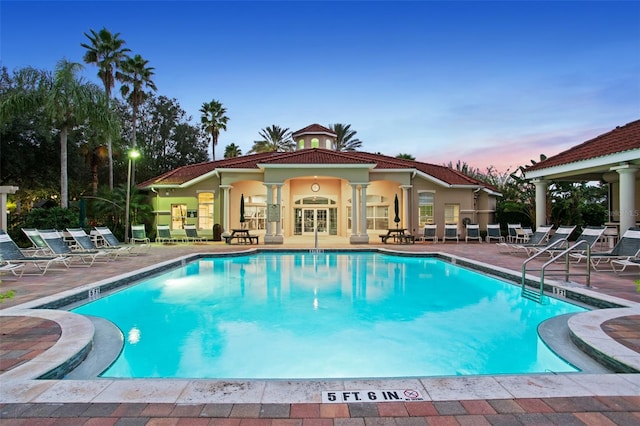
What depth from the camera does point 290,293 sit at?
898 centimetres

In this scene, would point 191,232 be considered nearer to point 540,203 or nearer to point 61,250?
point 61,250

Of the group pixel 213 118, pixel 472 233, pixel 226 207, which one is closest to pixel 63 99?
pixel 226 207

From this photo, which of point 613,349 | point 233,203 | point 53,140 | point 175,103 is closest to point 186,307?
point 613,349

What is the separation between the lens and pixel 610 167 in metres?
13.2

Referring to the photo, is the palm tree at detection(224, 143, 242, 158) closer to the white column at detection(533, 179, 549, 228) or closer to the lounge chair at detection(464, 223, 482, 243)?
the lounge chair at detection(464, 223, 482, 243)

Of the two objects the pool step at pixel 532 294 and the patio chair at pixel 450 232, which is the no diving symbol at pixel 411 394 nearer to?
the pool step at pixel 532 294

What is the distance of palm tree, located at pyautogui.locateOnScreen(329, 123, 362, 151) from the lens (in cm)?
4188

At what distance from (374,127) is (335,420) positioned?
40.6 meters

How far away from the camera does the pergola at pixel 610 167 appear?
12.4m

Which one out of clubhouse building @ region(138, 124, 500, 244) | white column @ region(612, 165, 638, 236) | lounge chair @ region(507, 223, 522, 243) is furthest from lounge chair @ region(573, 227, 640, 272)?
clubhouse building @ region(138, 124, 500, 244)

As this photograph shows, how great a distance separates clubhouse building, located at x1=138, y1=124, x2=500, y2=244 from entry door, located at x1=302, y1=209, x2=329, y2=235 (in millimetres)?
66

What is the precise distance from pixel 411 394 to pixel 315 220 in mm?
21778

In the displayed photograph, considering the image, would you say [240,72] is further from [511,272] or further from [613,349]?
[613,349]

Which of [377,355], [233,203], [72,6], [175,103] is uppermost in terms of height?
[175,103]
